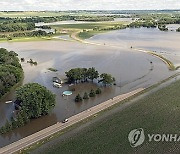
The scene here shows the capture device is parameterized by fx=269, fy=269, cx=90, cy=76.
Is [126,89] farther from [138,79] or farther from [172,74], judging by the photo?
[172,74]

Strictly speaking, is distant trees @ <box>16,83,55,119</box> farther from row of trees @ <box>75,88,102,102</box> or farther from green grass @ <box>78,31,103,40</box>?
green grass @ <box>78,31,103,40</box>

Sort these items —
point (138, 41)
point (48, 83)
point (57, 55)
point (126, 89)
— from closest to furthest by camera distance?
point (126, 89)
point (48, 83)
point (57, 55)
point (138, 41)

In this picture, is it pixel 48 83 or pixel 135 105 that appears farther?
pixel 48 83

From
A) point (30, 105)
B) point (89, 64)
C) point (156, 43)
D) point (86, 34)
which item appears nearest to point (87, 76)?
point (89, 64)

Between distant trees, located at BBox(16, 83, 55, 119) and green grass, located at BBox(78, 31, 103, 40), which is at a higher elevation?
green grass, located at BBox(78, 31, 103, 40)

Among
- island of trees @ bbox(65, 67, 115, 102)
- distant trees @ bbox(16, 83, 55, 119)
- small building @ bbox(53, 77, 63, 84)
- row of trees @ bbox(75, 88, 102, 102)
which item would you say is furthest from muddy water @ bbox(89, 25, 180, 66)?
distant trees @ bbox(16, 83, 55, 119)

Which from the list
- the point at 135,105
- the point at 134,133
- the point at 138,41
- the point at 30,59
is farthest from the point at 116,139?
the point at 138,41

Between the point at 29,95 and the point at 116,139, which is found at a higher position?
the point at 29,95

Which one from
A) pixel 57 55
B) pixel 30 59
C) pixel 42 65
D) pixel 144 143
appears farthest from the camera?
pixel 57 55
